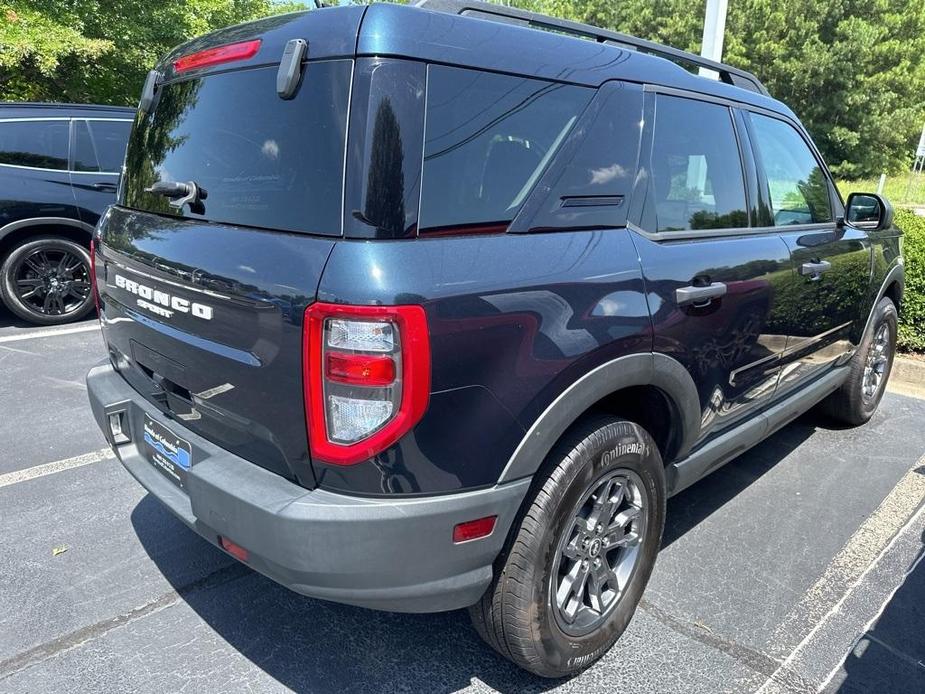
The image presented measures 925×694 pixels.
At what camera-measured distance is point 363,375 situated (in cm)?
164

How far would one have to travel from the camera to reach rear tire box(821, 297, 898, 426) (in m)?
4.12

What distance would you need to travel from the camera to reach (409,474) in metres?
1.71

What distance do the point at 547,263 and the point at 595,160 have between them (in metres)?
0.47

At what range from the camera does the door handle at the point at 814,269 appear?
3.09 metres

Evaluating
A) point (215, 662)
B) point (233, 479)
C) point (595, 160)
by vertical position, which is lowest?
point (215, 662)

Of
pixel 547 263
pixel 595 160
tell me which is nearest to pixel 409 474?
pixel 547 263

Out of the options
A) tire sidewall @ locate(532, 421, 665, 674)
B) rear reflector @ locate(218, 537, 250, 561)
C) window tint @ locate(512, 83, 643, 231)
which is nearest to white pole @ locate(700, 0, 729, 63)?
window tint @ locate(512, 83, 643, 231)

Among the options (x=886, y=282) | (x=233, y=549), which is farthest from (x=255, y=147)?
(x=886, y=282)

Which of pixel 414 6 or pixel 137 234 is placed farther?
pixel 137 234

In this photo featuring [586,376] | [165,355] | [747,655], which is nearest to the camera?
[586,376]

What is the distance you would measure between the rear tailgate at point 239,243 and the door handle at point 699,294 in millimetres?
1229

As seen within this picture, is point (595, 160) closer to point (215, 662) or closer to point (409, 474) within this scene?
point (409, 474)

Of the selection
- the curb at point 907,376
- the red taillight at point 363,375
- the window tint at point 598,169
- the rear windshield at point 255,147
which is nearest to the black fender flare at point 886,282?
the curb at point 907,376

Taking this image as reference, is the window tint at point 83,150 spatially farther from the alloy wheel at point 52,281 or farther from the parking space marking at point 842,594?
the parking space marking at point 842,594
